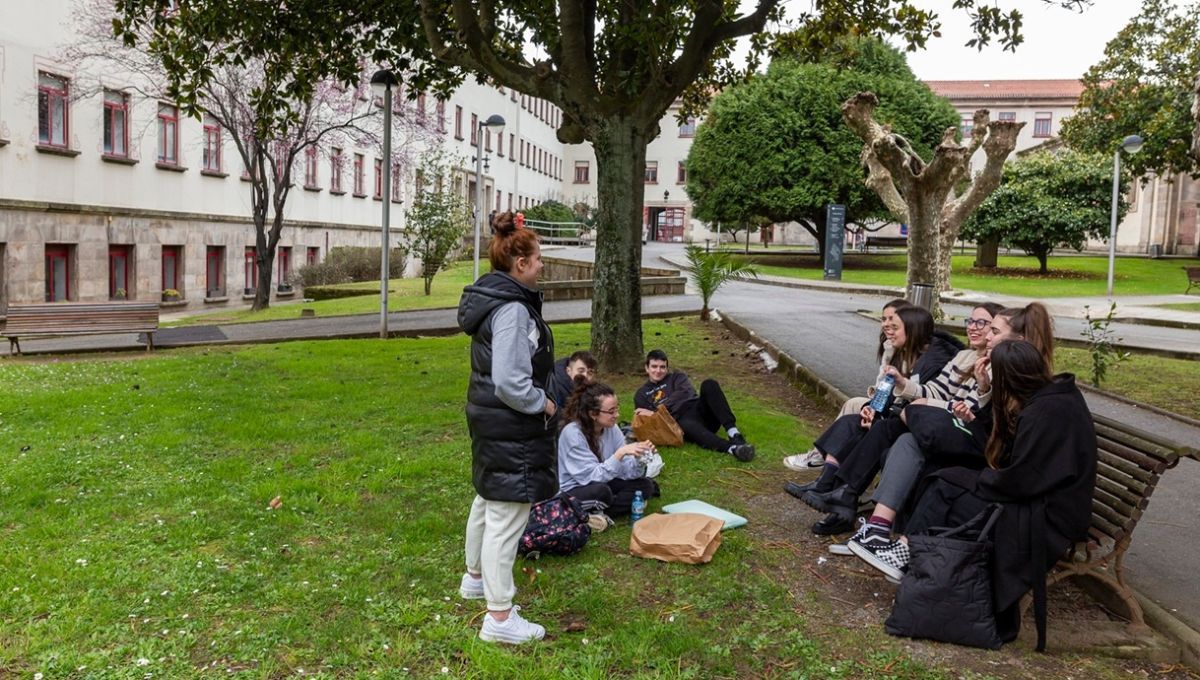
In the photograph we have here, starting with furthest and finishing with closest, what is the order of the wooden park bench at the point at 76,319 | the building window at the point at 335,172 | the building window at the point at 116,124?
1. the building window at the point at 335,172
2. the building window at the point at 116,124
3. the wooden park bench at the point at 76,319

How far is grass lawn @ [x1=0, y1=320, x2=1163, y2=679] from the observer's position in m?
4.18

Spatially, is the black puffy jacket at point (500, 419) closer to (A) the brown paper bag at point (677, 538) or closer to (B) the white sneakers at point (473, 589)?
(B) the white sneakers at point (473, 589)

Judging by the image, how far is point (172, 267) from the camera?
28797mm

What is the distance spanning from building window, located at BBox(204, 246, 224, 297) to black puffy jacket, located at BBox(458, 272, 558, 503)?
28.6 metres

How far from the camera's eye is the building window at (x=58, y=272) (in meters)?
24.2

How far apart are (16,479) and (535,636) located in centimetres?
462

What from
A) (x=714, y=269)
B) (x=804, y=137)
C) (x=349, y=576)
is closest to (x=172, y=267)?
(x=714, y=269)

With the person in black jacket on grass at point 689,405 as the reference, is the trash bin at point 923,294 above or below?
above

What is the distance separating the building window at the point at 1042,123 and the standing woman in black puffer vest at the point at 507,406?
89898 millimetres

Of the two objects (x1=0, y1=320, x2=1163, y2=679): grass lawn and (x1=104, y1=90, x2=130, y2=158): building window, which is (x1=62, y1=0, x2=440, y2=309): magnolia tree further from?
(x1=0, y1=320, x2=1163, y2=679): grass lawn

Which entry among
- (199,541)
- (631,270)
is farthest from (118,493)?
(631,270)

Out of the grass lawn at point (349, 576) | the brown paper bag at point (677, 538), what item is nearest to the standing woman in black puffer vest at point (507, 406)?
the grass lawn at point (349, 576)

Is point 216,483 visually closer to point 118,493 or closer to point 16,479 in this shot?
point 118,493

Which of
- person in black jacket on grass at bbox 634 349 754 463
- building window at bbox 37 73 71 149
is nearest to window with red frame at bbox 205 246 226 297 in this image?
building window at bbox 37 73 71 149
